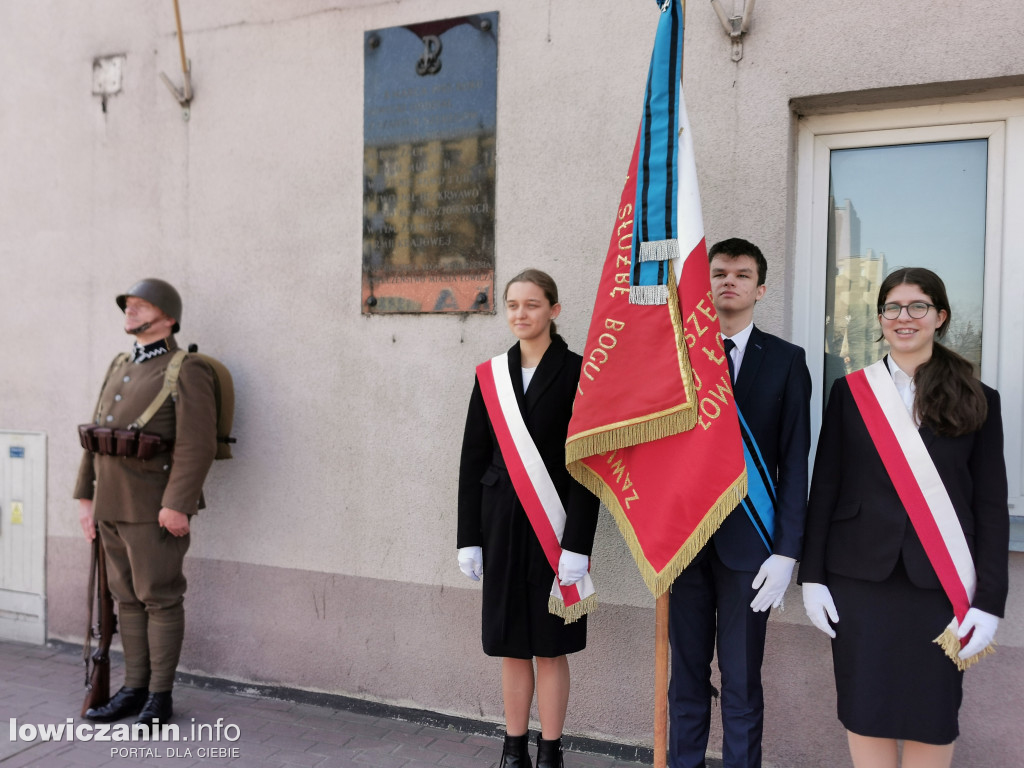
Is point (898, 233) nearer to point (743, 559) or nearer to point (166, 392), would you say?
point (743, 559)

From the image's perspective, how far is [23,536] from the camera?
445 cm

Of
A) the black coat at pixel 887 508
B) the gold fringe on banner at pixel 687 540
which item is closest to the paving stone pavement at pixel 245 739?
the gold fringe on banner at pixel 687 540

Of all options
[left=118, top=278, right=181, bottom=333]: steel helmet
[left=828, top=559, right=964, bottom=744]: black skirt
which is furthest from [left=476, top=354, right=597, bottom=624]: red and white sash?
[left=118, top=278, right=181, bottom=333]: steel helmet

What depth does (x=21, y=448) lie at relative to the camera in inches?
175

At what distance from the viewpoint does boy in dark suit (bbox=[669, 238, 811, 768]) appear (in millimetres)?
2301

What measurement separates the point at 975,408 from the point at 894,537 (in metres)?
0.41

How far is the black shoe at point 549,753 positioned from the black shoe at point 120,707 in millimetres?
1915

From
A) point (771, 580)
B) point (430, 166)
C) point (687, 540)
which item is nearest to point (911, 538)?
point (771, 580)

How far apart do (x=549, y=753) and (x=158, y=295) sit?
2530 mm

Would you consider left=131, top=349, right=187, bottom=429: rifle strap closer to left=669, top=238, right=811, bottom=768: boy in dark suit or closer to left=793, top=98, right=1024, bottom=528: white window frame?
left=669, top=238, right=811, bottom=768: boy in dark suit

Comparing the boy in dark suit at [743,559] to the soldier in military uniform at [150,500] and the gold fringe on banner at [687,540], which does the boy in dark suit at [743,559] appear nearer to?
the gold fringe on banner at [687,540]

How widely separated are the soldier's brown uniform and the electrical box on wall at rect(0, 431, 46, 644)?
1.27 metres

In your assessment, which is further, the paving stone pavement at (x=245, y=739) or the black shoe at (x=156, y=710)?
the black shoe at (x=156, y=710)

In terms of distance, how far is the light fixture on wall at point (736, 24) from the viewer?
9.59ft
